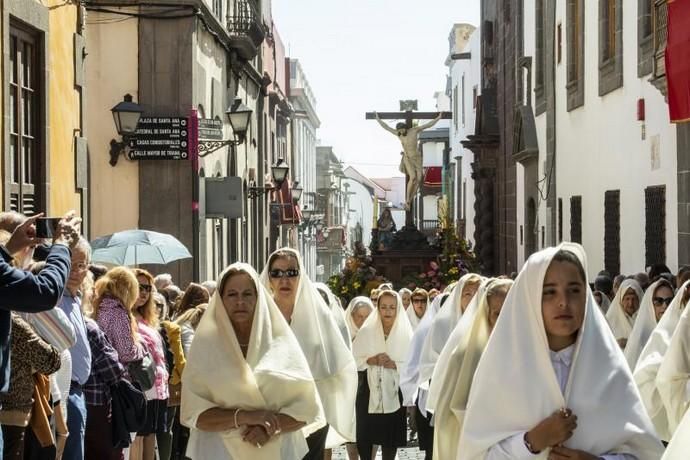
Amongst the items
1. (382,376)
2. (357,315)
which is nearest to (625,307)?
(382,376)

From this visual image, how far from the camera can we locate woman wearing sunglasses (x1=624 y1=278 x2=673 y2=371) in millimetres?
9391

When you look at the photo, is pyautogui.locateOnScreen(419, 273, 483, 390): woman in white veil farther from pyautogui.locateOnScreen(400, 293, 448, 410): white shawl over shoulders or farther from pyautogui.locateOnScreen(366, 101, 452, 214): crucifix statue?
pyautogui.locateOnScreen(366, 101, 452, 214): crucifix statue

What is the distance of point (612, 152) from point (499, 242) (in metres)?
15.1

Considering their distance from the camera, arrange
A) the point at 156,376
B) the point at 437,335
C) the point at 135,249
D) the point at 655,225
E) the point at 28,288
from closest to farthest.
A: 1. the point at 28,288
2. the point at 156,376
3. the point at 437,335
4. the point at 135,249
5. the point at 655,225

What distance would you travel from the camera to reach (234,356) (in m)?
6.23

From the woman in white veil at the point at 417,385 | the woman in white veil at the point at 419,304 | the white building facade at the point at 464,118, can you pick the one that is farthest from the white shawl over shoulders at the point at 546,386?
the white building facade at the point at 464,118

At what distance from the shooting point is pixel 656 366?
7.88 meters

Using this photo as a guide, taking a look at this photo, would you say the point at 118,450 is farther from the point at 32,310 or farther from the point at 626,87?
the point at 626,87

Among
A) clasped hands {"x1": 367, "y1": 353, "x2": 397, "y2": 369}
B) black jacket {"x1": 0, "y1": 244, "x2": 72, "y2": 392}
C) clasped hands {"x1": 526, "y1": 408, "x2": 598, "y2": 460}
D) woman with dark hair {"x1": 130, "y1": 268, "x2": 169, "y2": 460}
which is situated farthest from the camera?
clasped hands {"x1": 367, "y1": 353, "x2": 397, "y2": 369}

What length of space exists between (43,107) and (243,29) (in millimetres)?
14073

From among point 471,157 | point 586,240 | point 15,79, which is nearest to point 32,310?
point 15,79

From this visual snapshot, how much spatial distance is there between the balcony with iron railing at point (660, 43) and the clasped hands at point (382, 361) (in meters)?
4.11

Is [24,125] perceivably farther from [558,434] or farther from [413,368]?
[558,434]

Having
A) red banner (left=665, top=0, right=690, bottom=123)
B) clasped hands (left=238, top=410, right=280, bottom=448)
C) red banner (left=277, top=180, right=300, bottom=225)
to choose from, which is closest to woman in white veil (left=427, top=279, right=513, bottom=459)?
clasped hands (left=238, top=410, right=280, bottom=448)
